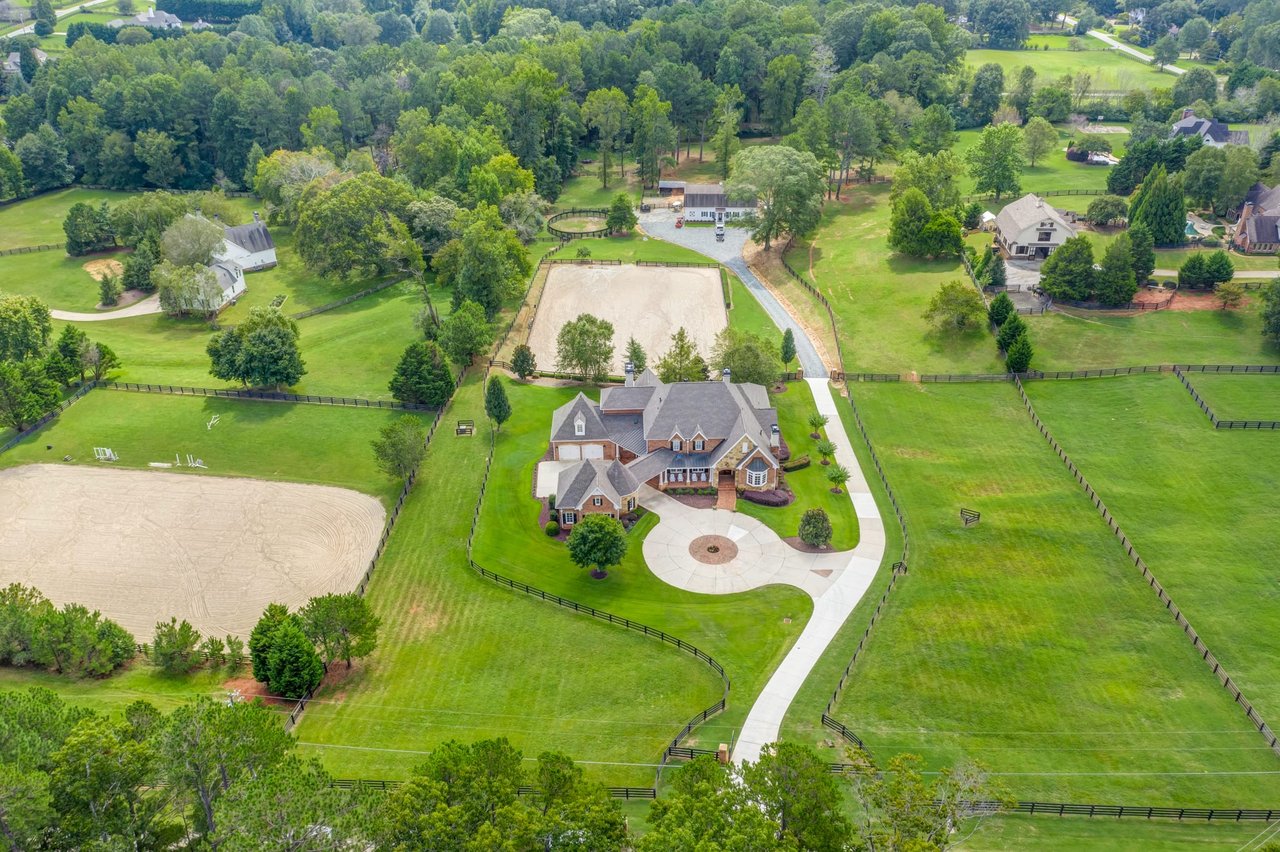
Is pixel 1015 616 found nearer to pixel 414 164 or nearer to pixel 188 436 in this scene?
pixel 188 436

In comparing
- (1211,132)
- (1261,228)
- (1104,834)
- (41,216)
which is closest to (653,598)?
(1104,834)

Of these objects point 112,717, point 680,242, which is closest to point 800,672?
point 112,717

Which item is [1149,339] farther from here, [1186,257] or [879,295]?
[879,295]

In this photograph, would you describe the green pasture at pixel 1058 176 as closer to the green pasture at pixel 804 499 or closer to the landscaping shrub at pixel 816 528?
the green pasture at pixel 804 499

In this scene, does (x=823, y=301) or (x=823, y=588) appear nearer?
(x=823, y=588)

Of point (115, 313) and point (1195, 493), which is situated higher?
point (1195, 493)

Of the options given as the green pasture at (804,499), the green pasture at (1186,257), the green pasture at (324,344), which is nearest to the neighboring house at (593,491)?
the green pasture at (804,499)

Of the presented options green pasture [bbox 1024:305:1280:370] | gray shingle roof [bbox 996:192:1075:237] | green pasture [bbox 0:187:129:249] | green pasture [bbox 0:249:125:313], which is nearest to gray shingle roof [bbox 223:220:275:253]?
green pasture [bbox 0:249:125:313]
